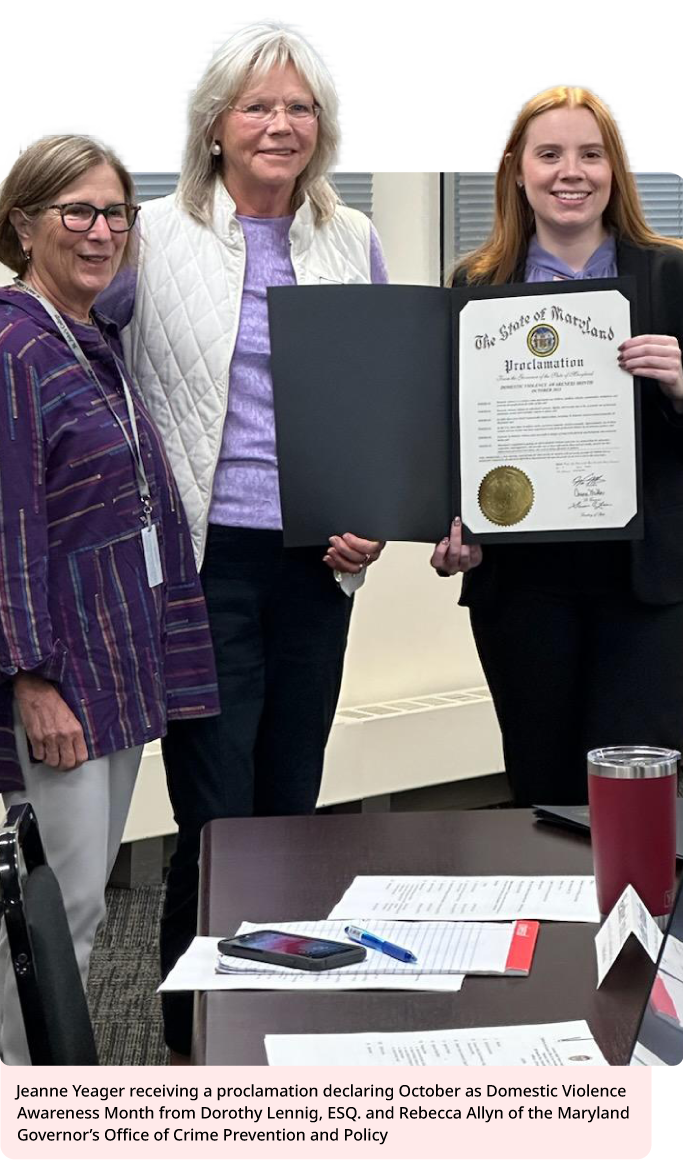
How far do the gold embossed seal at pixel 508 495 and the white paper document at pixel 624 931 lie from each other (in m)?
0.80

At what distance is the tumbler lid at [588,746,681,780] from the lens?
1.17 meters

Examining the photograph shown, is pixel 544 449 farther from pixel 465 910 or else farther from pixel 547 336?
pixel 465 910

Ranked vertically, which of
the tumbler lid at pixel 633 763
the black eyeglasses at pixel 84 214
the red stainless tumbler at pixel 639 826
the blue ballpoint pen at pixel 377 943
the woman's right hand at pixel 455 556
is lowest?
the blue ballpoint pen at pixel 377 943

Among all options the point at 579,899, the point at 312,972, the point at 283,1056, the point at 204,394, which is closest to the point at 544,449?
the point at 204,394

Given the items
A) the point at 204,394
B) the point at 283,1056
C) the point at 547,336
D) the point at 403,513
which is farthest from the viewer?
the point at 204,394

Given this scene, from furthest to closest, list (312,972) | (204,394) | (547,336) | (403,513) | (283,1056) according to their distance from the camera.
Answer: (204,394) < (403,513) < (547,336) < (312,972) < (283,1056)

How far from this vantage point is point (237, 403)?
2064mm

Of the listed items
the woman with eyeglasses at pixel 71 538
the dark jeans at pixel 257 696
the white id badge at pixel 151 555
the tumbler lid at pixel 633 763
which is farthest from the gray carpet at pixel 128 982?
the tumbler lid at pixel 633 763

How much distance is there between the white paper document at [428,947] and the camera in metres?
1.08

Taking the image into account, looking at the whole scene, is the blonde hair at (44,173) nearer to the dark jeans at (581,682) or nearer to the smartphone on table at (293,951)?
the dark jeans at (581,682)

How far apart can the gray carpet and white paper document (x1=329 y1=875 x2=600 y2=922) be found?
4.20 ft

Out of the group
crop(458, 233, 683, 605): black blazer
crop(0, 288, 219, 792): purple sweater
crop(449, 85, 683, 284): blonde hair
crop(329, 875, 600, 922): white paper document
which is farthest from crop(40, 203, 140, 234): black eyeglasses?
crop(329, 875, 600, 922): white paper document

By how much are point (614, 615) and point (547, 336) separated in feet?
1.34

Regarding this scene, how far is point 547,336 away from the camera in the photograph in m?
1.78
